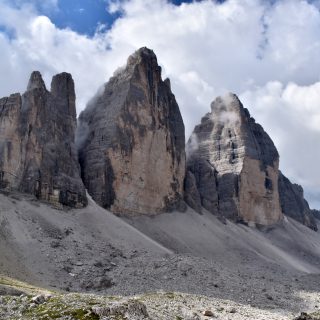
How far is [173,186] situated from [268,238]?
106 feet

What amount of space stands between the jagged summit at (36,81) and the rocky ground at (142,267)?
79.8ft

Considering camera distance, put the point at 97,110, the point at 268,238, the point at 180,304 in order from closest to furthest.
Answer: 1. the point at 180,304
2. the point at 97,110
3. the point at 268,238

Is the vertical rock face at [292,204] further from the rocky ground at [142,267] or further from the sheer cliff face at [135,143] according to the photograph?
the rocky ground at [142,267]

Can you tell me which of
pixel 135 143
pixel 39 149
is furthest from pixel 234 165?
pixel 39 149

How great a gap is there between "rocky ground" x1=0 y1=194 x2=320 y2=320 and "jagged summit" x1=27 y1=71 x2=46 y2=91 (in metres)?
24.3

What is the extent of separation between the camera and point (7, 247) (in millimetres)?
74062

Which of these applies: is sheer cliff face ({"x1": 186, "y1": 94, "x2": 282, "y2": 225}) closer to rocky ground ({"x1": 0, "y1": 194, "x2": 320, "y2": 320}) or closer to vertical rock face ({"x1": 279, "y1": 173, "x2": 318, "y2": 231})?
vertical rock face ({"x1": 279, "y1": 173, "x2": 318, "y2": 231})

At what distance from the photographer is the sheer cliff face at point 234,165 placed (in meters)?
148

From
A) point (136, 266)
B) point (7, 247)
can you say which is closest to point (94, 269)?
point (136, 266)

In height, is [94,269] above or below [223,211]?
below

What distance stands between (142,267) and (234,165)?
3155 inches

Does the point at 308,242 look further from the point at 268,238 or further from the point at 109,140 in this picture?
the point at 109,140

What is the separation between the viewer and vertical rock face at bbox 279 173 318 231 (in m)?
179

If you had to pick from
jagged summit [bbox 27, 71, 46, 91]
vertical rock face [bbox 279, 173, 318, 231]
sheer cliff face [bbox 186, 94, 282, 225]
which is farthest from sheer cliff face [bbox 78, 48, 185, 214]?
vertical rock face [bbox 279, 173, 318, 231]
